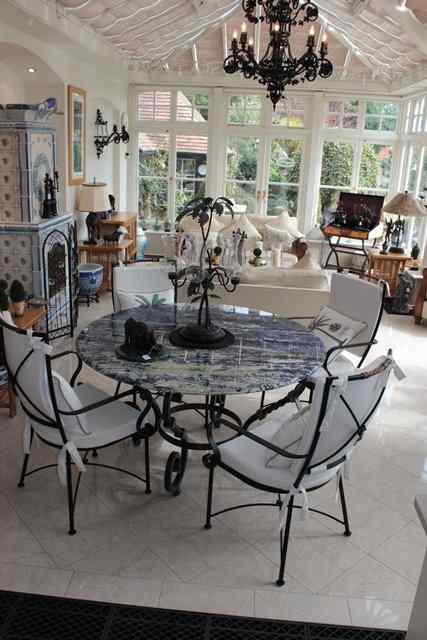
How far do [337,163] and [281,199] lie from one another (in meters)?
1.08

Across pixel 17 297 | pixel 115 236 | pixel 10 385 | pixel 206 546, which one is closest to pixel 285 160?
pixel 115 236

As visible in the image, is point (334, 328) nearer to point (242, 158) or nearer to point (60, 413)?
point (60, 413)

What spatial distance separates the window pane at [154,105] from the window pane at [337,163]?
2679 mm

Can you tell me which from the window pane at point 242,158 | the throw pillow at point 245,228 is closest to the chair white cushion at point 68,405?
the throw pillow at point 245,228

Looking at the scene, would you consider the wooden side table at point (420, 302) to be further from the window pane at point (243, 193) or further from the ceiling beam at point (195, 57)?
the ceiling beam at point (195, 57)

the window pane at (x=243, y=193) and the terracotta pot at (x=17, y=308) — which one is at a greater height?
the window pane at (x=243, y=193)

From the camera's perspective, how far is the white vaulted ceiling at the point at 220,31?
527 cm

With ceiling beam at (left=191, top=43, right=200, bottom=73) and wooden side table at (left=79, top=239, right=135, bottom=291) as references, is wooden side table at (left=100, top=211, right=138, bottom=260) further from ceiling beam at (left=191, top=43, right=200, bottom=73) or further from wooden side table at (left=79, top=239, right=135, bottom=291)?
ceiling beam at (left=191, top=43, right=200, bottom=73)

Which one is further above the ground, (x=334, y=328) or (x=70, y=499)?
(x=334, y=328)

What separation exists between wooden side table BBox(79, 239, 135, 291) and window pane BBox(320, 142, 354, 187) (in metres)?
3.83

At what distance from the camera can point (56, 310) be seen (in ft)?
17.6

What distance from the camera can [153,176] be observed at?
981 cm

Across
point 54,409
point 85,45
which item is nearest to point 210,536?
point 54,409

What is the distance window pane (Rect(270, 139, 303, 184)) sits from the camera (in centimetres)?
945
